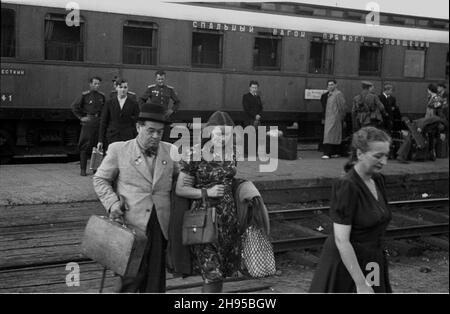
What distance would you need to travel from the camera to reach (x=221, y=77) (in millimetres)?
12797

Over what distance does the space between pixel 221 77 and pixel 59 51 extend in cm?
312

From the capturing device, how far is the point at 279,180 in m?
9.69

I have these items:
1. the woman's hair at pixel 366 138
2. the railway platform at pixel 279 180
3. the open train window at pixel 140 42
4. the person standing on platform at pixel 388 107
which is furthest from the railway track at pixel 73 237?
the open train window at pixel 140 42

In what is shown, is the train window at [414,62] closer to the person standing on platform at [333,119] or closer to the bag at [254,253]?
the person standing on platform at [333,119]

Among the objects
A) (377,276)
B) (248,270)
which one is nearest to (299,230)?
(248,270)

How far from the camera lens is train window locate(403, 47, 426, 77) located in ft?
44.9

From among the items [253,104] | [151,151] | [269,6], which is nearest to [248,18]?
[269,6]

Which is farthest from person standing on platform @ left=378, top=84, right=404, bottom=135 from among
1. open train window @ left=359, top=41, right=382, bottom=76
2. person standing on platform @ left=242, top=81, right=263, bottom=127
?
person standing on platform @ left=242, top=81, right=263, bottom=127

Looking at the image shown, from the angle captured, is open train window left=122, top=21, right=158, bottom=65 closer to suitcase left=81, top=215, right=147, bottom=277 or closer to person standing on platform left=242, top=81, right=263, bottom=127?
→ person standing on platform left=242, top=81, right=263, bottom=127

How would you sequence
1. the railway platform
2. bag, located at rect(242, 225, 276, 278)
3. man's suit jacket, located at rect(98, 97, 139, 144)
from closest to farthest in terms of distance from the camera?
1. bag, located at rect(242, 225, 276, 278)
2. the railway platform
3. man's suit jacket, located at rect(98, 97, 139, 144)

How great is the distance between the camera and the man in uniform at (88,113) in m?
9.68

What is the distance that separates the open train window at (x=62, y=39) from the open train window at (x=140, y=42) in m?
0.77

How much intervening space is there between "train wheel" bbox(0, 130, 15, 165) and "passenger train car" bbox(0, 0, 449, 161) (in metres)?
0.02

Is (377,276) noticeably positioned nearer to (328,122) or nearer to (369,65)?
(328,122)
